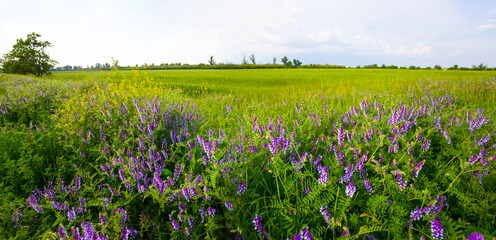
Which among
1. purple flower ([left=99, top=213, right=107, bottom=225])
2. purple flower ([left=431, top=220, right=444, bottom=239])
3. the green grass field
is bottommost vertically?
purple flower ([left=99, top=213, right=107, bottom=225])

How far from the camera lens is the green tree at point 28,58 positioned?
37.2 meters

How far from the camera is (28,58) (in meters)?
37.9

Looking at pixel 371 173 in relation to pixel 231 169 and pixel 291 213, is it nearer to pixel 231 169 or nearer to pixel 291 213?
pixel 291 213

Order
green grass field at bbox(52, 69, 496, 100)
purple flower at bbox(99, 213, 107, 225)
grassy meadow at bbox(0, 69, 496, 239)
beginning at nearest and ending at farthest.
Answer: grassy meadow at bbox(0, 69, 496, 239) → purple flower at bbox(99, 213, 107, 225) → green grass field at bbox(52, 69, 496, 100)

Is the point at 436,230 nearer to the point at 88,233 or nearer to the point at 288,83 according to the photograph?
the point at 88,233

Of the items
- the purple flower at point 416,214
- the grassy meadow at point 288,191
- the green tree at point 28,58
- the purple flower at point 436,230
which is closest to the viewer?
the purple flower at point 436,230

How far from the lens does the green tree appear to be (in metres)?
37.2

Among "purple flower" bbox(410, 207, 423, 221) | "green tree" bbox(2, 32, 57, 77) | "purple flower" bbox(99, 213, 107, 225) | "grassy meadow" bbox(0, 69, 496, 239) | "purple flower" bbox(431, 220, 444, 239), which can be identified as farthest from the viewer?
"green tree" bbox(2, 32, 57, 77)

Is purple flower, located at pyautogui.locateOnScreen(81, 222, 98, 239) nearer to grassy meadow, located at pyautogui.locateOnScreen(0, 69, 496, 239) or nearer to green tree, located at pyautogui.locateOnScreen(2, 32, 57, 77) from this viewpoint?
grassy meadow, located at pyautogui.locateOnScreen(0, 69, 496, 239)

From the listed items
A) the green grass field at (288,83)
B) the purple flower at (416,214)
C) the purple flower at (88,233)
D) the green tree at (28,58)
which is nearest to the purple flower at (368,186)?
the purple flower at (416,214)

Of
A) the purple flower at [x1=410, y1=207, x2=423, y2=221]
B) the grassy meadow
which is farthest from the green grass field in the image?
the purple flower at [x1=410, y1=207, x2=423, y2=221]

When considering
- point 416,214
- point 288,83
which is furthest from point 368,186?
point 288,83

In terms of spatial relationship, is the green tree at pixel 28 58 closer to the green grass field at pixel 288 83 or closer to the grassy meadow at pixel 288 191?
the green grass field at pixel 288 83

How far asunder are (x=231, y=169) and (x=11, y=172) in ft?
8.44
